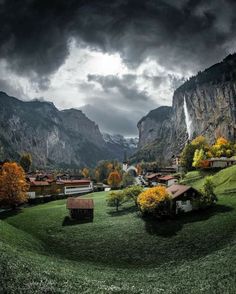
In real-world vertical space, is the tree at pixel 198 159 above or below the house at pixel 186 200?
above

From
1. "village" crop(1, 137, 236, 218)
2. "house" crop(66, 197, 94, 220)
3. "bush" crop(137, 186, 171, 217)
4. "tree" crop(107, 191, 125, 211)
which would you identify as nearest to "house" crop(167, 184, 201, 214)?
"village" crop(1, 137, 236, 218)

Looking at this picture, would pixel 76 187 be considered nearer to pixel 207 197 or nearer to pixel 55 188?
pixel 55 188

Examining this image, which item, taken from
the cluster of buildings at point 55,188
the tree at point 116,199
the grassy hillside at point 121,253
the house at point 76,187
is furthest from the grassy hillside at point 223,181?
the cluster of buildings at point 55,188

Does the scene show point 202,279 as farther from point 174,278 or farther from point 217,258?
point 217,258

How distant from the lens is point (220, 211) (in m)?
63.0

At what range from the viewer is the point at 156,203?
67688mm

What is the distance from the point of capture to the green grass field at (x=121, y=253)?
100 feet

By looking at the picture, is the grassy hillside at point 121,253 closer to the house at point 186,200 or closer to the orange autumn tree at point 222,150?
the house at point 186,200

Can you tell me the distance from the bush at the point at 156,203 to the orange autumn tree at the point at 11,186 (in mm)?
44065

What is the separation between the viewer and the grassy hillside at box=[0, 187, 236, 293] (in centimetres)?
3059

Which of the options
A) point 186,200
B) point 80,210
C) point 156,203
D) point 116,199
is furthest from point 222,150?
point 80,210

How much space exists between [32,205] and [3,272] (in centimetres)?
7810

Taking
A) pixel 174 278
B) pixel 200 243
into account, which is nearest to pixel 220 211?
pixel 200 243

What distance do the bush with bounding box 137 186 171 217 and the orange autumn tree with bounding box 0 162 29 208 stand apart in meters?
44.1
